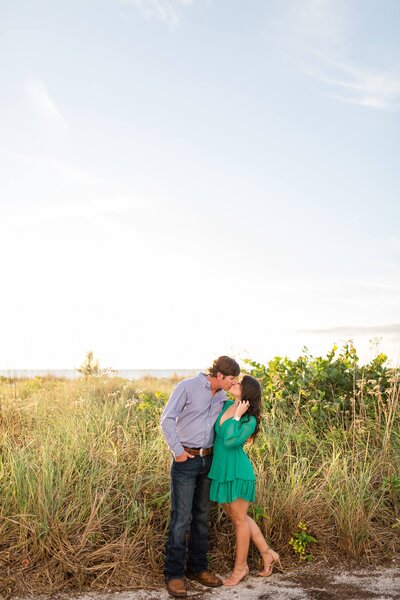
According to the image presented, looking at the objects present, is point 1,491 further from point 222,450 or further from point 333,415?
point 333,415

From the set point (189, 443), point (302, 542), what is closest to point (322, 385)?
point (302, 542)

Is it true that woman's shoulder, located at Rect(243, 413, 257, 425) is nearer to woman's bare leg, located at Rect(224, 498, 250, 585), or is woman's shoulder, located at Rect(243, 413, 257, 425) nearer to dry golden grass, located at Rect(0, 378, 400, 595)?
woman's bare leg, located at Rect(224, 498, 250, 585)

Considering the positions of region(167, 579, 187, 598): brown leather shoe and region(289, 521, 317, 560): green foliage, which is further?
region(289, 521, 317, 560): green foliage

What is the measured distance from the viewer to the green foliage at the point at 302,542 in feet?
18.7

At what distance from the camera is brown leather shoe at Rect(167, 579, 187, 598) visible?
499 centimetres

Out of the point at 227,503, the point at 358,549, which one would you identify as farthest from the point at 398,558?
the point at 227,503

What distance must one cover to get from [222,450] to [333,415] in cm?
366

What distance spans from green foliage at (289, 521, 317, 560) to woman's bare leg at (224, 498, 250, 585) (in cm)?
63

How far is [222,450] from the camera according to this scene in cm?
525

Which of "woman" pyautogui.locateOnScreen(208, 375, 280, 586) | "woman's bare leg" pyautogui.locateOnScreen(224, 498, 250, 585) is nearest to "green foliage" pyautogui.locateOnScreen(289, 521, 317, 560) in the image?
"woman" pyautogui.locateOnScreen(208, 375, 280, 586)

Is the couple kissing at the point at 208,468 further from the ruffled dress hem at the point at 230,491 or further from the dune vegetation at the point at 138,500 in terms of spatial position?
the dune vegetation at the point at 138,500

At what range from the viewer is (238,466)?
17.2ft

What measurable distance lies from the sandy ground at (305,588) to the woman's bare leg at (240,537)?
0.08 meters

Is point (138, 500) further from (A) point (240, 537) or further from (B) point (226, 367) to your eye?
(B) point (226, 367)
